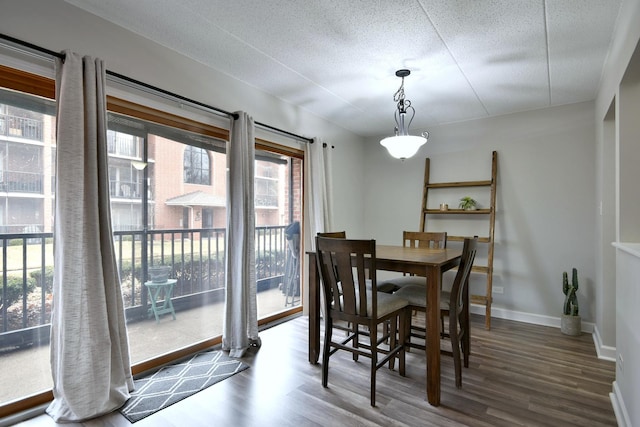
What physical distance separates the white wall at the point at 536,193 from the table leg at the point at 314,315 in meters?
2.35

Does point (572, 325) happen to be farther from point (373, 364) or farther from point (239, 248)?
point (239, 248)

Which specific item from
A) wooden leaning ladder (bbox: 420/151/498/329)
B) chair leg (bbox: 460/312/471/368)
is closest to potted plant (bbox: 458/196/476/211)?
wooden leaning ladder (bbox: 420/151/498/329)

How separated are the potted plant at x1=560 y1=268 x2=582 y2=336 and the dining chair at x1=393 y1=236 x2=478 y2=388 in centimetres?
152

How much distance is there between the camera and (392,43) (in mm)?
2375

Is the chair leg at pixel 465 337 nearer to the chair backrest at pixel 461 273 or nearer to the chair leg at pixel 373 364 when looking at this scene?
the chair backrest at pixel 461 273

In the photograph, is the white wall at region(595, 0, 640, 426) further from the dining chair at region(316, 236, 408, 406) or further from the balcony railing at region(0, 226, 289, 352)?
the balcony railing at region(0, 226, 289, 352)

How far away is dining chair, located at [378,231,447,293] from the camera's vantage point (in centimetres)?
291

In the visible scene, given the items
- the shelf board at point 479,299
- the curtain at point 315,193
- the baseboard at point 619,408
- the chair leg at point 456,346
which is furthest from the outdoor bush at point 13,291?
the shelf board at point 479,299

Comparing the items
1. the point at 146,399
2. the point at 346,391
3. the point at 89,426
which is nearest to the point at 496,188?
the point at 346,391

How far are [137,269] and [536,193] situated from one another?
4.04 m

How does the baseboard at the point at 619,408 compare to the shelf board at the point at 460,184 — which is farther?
the shelf board at the point at 460,184

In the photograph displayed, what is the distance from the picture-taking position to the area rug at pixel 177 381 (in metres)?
2.01

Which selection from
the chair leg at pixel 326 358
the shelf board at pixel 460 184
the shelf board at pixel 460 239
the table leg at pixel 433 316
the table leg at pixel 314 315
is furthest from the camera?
the shelf board at pixel 460 184

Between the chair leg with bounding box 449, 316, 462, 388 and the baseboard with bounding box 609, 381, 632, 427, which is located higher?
the chair leg with bounding box 449, 316, 462, 388
